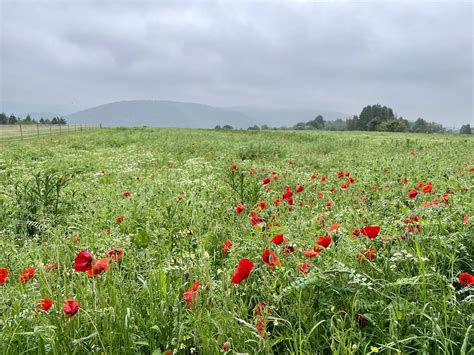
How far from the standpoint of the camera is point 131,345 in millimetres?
1914

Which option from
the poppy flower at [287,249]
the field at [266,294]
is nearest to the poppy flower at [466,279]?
the field at [266,294]

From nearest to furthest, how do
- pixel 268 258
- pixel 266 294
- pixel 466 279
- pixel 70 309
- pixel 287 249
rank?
1. pixel 70 309
2. pixel 466 279
3. pixel 268 258
4. pixel 266 294
5. pixel 287 249

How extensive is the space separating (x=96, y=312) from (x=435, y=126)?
155 meters

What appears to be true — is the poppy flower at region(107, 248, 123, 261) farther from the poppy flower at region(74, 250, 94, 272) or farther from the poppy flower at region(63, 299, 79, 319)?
the poppy flower at region(63, 299, 79, 319)

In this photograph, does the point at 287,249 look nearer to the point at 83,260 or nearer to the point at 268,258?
the point at 268,258

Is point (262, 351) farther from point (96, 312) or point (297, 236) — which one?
point (297, 236)

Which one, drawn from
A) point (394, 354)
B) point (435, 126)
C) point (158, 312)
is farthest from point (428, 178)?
point (435, 126)

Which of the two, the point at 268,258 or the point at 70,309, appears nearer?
the point at 70,309

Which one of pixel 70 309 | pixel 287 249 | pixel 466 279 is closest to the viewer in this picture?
pixel 70 309

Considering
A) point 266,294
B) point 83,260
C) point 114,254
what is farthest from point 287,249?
point 83,260

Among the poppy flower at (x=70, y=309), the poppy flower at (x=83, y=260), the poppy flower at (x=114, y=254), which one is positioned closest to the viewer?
the poppy flower at (x=70, y=309)

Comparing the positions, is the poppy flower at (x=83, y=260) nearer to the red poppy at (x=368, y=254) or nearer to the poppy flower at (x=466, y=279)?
the red poppy at (x=368, y=254)

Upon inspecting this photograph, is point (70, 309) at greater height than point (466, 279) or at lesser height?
lesser

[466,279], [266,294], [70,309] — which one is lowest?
[266,294]
